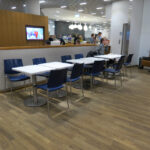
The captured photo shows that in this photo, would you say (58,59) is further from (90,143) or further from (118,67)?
(90,143)

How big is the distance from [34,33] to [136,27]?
5.43 m

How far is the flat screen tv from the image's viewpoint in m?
7.11

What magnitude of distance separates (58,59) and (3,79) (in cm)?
205

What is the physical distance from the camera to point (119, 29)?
7.98 m

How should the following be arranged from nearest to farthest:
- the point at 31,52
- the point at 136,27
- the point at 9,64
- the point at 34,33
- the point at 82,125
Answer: the point at 82,125, the point at 9,64, the point at 31,52, the point at 34,33, the point at 136,27

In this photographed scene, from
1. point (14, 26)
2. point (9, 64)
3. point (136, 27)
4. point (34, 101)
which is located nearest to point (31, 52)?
point (9, 64)

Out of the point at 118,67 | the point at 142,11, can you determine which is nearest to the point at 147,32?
the point at 142,11

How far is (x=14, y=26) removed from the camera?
6559 millimetres

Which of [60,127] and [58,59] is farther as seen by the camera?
[58,59]

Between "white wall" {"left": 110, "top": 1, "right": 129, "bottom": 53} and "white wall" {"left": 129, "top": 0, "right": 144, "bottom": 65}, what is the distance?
362 millimetres

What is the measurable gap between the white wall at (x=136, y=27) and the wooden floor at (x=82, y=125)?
4709 millimetres

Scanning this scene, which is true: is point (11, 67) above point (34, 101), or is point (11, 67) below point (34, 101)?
above

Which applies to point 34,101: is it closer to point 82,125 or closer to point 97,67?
point 82,125

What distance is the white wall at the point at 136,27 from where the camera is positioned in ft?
24.3
